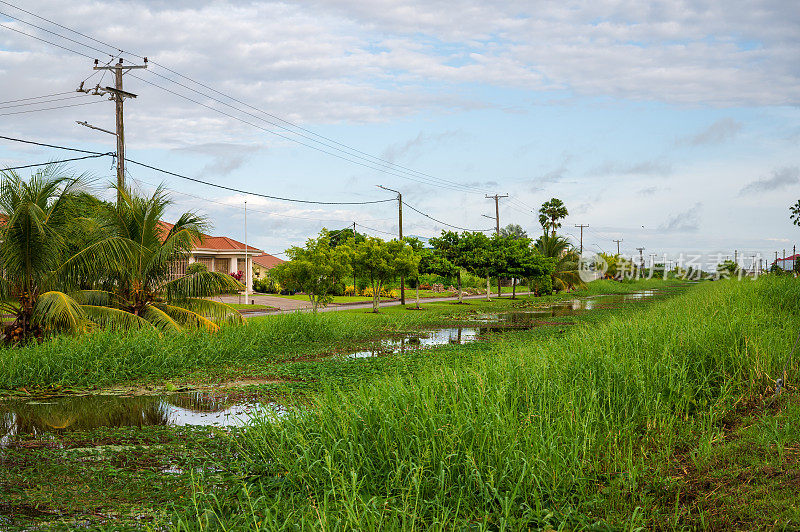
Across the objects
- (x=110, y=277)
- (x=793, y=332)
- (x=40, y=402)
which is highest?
(x=110, y=277)

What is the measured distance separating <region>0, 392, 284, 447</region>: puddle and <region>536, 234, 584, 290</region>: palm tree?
4740 cm

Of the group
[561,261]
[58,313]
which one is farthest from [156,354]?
[561,261]

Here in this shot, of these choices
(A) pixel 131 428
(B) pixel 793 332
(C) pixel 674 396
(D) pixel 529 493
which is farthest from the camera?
(B) pixel 793 332

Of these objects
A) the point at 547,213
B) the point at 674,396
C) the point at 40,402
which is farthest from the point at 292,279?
the point at 547,213

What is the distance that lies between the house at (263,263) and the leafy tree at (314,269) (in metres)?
32.5

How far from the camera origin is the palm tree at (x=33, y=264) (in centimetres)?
1425

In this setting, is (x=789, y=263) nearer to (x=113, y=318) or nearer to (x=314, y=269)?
(x=314, y=269)

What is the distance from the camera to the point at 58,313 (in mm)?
13961

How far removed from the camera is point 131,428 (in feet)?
27.9

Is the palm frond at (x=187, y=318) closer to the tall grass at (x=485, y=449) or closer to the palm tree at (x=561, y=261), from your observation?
the tall grass at (x=485, y=449)

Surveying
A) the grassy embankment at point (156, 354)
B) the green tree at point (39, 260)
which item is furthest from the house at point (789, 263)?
the green tree at point (39, 260)

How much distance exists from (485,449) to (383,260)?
1073 inches

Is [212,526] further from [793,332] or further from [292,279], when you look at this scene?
[292,279]

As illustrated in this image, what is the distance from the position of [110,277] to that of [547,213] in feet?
218
